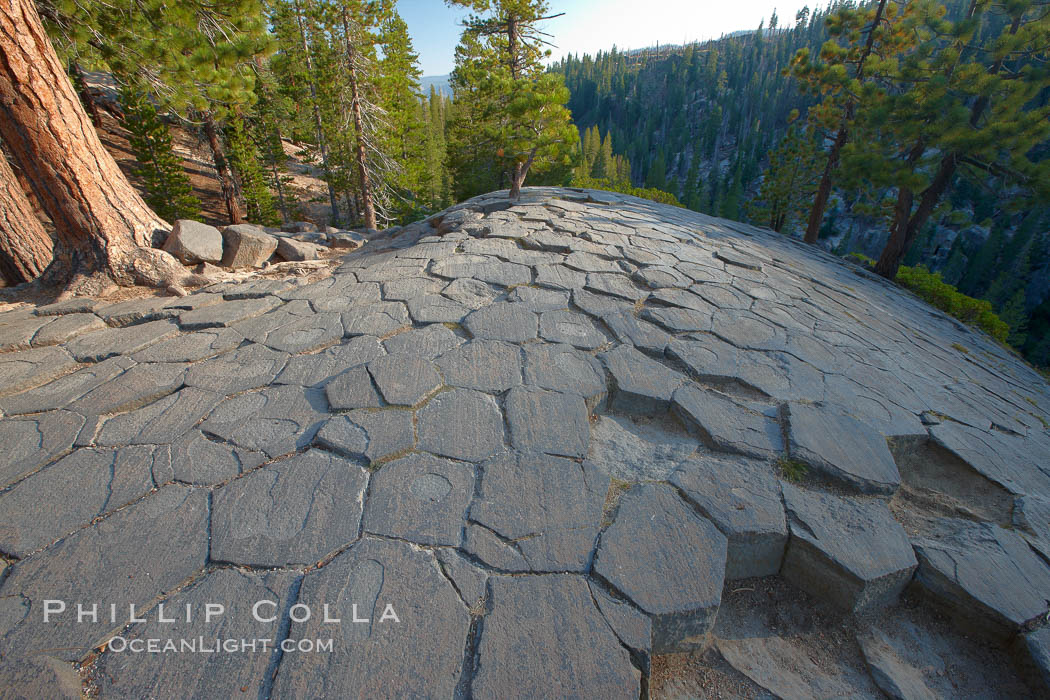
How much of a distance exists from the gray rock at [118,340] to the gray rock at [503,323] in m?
1.80

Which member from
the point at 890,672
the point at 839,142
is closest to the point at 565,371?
the point at 890,672

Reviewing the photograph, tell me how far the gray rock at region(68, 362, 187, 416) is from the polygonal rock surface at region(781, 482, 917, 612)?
2727 mm

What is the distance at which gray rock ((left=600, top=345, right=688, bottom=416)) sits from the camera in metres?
2.15

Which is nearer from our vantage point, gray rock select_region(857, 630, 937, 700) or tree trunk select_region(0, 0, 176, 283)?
gray rock select_region(857, 630, 937, 700)

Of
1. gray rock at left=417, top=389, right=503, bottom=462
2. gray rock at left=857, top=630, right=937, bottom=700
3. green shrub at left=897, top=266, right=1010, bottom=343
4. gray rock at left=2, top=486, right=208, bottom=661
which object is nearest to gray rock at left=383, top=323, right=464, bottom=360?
gray rock at left=417, top=389, right=503, bottom=462

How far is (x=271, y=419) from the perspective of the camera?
1.91 meters

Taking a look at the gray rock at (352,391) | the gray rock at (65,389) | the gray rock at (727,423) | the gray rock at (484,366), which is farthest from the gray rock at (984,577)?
the gray rock at (65,389)

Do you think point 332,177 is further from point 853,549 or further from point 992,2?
point 853,549

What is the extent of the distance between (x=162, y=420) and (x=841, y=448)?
9.59ft

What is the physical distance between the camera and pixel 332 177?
15898 mm

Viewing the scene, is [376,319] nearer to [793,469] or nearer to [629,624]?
[629,624]

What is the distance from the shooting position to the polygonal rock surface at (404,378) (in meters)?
2.04

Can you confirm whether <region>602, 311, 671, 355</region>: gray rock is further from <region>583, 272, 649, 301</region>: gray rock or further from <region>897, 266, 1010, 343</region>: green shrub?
<region>897, 266, 1010, 343</region>: green shrub

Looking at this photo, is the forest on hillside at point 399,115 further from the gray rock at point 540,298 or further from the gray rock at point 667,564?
the gray rock at point 667,564
